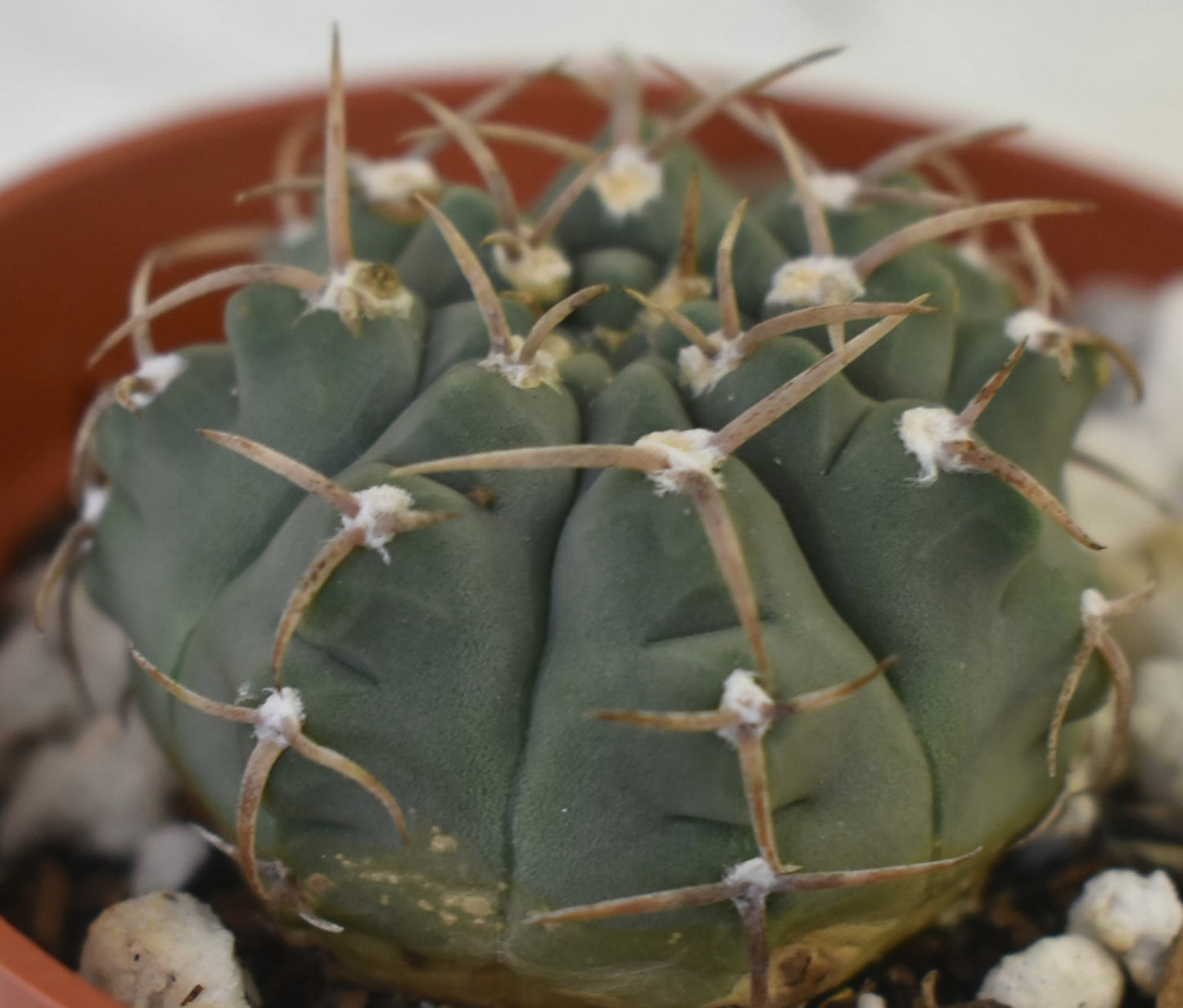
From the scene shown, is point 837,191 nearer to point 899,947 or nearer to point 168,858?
point 899,947

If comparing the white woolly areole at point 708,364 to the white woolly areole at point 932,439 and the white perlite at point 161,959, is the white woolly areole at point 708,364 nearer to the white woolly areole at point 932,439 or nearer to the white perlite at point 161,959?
the white woolly areole at point 932,439

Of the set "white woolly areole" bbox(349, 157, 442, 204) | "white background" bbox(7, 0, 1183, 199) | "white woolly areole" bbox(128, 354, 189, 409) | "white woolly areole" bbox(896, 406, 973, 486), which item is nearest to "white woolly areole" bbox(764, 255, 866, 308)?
"white woolly areole" bbox(896, 406, 973, 486)

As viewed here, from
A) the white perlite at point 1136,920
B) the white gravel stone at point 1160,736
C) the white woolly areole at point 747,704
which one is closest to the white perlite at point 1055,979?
the white perlite at point 1136,920

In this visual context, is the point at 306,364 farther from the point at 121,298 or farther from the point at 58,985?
the point at 121,298

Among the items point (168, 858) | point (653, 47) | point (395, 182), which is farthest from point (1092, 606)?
point (653, 47)

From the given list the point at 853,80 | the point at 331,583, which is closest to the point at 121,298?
the point at 331,583

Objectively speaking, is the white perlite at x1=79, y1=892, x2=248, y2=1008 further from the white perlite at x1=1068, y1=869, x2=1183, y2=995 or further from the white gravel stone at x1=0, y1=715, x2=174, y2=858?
the white perlite at x1=1068, y1=869, x2=1183, y2=995
